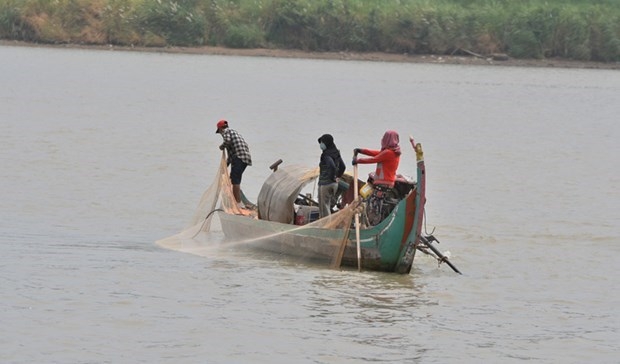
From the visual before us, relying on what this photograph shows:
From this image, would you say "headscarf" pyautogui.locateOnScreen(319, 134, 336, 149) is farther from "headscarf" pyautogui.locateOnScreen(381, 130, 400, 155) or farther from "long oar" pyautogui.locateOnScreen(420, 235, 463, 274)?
"long oar" pyautogui.locateOnScreen(420, 235, 463, 274)

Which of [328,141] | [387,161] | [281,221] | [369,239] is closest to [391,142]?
[387,161]

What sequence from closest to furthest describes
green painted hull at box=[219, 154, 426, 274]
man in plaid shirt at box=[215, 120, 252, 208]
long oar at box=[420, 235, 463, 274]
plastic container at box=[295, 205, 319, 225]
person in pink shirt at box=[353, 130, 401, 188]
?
green painted hull at box=[219, 154, 426, 274] < long oar at box=[420, 235, 463, 274] < person in pink shirt at box=[353, 130, 401, 188] < plastic container at box=[295, 205, 319, 225] < man in plaid shirt at box=[215, 120, 252, 208]

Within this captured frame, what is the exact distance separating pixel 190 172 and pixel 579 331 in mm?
14062

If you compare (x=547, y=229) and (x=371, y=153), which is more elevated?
(x=371, y=153)

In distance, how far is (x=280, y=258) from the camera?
1861cm

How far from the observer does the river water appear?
14633 millimetres

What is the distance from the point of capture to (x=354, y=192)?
59.2 feet

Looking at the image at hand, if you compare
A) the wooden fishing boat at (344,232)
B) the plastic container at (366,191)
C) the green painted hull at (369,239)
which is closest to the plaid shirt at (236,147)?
the wooden fishing boat at (344,232)

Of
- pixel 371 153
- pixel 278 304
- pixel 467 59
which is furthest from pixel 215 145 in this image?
pixel 467 59

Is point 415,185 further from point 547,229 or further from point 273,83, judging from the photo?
point 273,83

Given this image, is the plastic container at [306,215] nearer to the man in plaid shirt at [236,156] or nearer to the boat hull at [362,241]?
the boat hull at [362,241]

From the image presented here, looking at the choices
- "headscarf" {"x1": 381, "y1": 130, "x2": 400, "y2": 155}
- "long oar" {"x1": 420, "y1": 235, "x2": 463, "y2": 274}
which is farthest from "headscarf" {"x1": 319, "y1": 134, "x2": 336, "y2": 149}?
Result: "long oar" {"x1": 420, "y1": 235, "x2": 463, "y2": 274}

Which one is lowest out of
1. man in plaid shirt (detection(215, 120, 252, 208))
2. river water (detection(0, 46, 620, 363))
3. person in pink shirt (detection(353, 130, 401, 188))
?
river water (detection(0, 46, 620, 363))

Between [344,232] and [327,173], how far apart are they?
95cm
